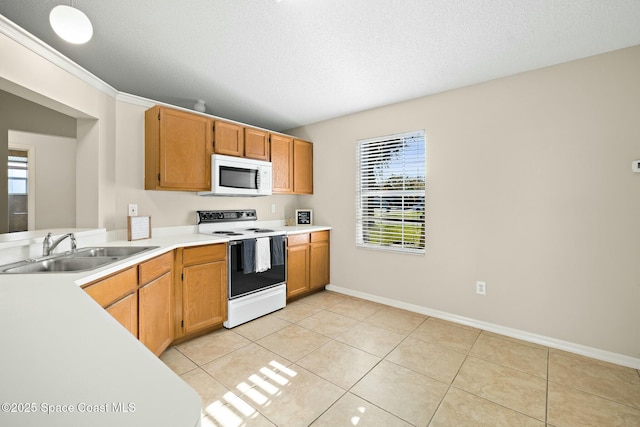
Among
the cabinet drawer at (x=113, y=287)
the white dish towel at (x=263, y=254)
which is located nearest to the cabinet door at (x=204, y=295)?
the white dish towel at (x=263, y=254)

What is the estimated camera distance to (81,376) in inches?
20.6

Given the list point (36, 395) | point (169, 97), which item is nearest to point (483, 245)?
point (36, 395)

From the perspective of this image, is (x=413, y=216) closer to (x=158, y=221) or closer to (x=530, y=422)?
(x=530, y=422)

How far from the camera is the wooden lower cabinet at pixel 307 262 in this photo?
3537mm

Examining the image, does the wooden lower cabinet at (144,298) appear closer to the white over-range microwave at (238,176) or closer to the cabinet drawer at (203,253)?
the cabinet drawer at (203,253)

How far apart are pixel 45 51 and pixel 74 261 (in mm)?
1446

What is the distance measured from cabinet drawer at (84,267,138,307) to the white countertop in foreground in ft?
2.12

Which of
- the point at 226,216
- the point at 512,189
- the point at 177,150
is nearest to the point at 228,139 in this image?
the point at 177,150

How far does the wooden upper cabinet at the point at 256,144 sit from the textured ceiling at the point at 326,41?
517 millimetres

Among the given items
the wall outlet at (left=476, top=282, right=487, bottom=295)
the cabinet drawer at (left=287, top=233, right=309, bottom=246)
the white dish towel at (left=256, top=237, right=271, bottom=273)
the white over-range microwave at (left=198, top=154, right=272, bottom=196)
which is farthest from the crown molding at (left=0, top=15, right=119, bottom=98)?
the wall outlet at (left=476, top=282, right=487, bottom=295)

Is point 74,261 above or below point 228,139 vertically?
below

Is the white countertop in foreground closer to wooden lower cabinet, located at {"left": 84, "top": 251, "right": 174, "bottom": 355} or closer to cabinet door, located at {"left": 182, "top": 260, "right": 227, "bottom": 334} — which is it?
wooden lower cabinet, located at {"left": 84, "top": 251, "right": 174, "bottom": 355}

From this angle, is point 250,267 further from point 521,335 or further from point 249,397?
point 521,335

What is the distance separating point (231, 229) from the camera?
3605 millimetres
